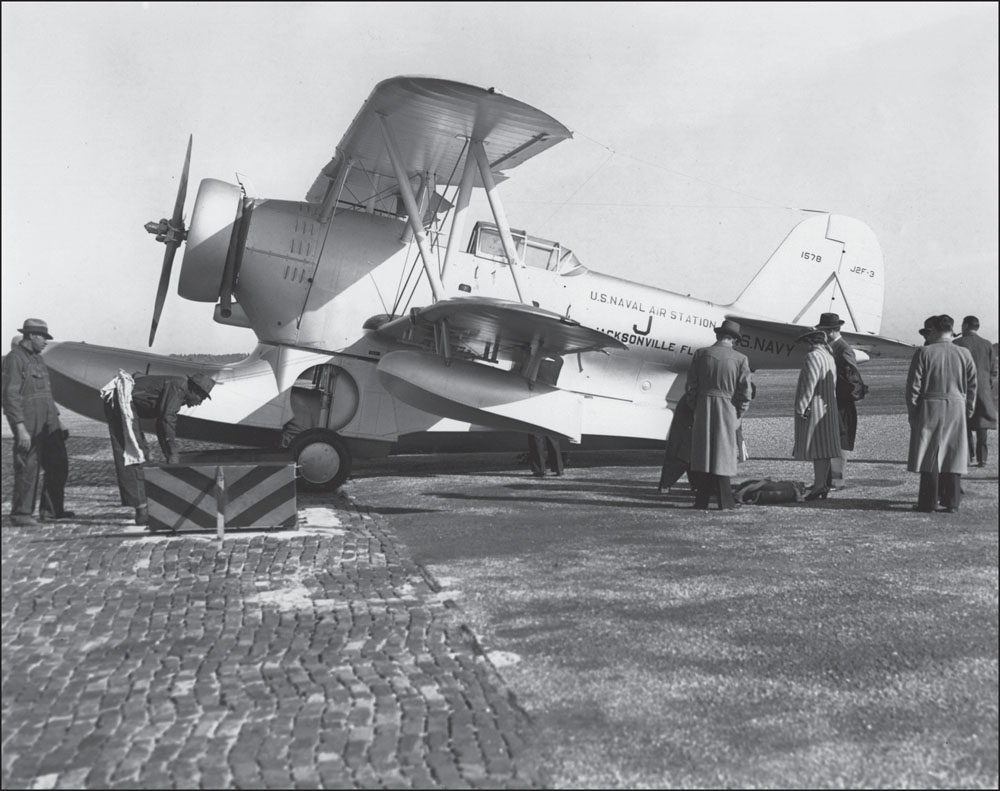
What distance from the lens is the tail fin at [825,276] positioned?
13.5 metres

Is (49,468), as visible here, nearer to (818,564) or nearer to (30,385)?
(30,385)

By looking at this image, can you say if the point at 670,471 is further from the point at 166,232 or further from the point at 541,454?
the point at 166,232

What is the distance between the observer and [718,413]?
8078 mm

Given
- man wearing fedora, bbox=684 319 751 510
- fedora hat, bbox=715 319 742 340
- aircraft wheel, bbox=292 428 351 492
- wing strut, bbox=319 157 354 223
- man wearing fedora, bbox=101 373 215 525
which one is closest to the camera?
man wearing fedora, bbox=101 373 215 525

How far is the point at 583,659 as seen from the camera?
3.97m

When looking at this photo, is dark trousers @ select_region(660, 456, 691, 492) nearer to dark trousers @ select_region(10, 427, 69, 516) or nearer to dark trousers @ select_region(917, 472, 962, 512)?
dark trousers @ select_region(917, 472, 962, 512)

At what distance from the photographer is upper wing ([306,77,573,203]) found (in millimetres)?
9016

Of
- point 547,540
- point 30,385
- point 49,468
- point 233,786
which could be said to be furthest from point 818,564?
point 30,385

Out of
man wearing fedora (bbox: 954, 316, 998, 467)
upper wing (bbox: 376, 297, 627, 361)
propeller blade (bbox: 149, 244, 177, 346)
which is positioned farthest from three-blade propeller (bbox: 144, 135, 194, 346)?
man wearing fedora (bbox: 954, 316, 998, 467)

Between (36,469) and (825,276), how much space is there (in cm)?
1175

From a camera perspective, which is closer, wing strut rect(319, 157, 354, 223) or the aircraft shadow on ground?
the aircraft shadow on ground

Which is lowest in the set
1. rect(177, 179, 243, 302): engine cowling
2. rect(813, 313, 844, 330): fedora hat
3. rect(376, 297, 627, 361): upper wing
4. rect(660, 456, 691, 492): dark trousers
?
rect(660, 456, 691, 492): dark trousers

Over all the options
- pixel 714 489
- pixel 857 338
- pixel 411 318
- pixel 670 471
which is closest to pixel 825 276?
pixel 857 338

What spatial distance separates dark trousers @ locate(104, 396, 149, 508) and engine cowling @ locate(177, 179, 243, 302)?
10.7 feet
